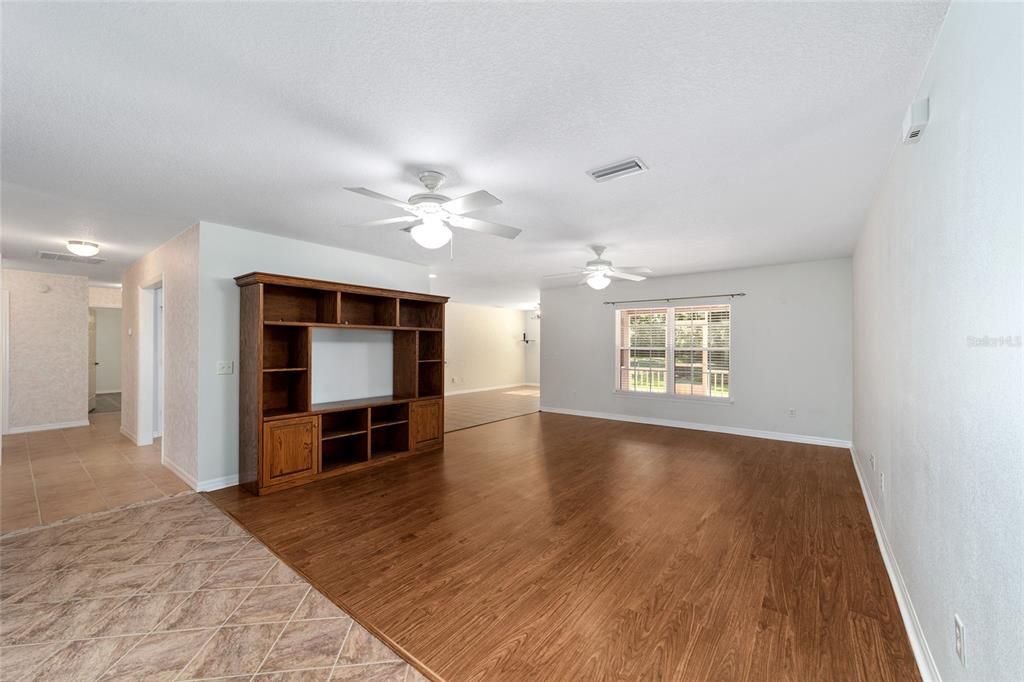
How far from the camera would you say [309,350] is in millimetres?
4184

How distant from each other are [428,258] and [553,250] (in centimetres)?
168

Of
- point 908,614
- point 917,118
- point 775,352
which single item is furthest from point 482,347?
point 917,118

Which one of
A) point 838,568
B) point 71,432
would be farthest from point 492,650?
point 71,432

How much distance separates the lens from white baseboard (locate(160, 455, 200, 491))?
3.97 m

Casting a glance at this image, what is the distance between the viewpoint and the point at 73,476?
4273 mm

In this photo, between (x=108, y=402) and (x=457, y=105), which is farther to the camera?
(x=108, y=402)

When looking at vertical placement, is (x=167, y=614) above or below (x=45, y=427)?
below

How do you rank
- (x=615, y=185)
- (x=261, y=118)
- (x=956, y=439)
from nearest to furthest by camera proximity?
(x=956, y=439) < (x=261, y=118) < (x=615, y=185)

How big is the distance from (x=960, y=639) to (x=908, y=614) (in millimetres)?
819

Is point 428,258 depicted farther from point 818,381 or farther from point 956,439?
point 818,381

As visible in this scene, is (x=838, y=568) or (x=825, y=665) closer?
(x=825, y=665)

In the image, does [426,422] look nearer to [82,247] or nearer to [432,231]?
[432,231]

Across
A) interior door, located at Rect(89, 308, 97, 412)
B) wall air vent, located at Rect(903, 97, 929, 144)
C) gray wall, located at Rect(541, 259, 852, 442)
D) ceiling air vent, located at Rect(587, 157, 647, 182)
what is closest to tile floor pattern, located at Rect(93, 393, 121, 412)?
interior door, located at Rect(89, 308, 97, 412)

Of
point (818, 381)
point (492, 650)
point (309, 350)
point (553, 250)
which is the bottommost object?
point (492, 650)
